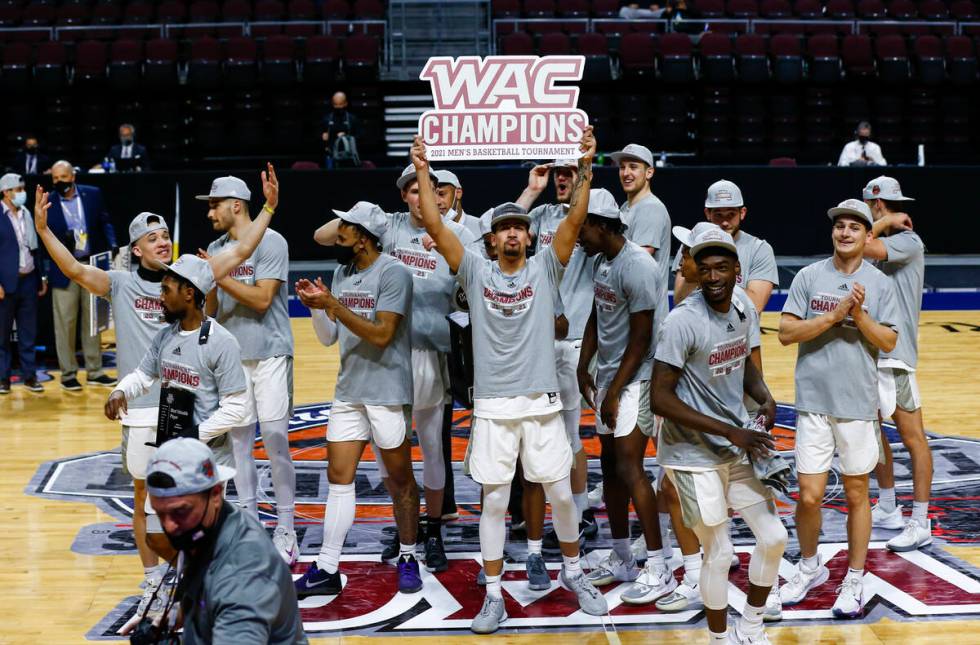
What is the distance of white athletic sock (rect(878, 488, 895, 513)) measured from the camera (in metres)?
7.06

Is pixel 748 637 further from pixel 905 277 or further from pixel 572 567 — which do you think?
pixel 905 277

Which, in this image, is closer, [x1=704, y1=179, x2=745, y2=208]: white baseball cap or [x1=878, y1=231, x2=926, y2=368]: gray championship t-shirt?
[x1=704, y1=179, x2=745, y2=208]: white baseball cap

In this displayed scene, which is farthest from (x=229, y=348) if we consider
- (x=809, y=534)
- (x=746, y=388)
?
(x=809, y=534)

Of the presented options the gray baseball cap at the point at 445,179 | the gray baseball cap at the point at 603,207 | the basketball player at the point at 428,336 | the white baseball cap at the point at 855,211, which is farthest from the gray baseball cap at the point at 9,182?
the white baseball cap at the point at 855,211

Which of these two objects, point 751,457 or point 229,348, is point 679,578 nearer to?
point 751,457

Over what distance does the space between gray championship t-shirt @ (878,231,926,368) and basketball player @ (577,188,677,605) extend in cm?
149

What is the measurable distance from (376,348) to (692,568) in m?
1.95

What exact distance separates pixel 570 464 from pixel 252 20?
1628cm

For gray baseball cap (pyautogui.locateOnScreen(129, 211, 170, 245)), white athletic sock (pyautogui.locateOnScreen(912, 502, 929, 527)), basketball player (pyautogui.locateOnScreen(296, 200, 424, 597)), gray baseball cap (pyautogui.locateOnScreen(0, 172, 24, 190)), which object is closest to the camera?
gray baseball cap (pyautogui.locateOnScreen(129, 211, 170, 245))

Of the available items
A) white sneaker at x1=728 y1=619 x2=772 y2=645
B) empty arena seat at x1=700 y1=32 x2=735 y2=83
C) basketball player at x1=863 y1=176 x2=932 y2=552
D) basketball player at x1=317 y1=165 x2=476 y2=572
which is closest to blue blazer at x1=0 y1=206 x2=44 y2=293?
basketball player at x1=317 y1=165 x2=476 y2=572

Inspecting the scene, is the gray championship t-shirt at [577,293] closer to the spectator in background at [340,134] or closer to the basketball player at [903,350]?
the basketball player at [903,350]

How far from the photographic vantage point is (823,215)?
631 inches

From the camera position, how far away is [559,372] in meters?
6.67

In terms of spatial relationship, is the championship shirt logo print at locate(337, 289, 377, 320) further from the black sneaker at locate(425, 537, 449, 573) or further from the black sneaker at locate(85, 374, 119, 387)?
the black sneaker at locate(85, 374, 119, 387)
